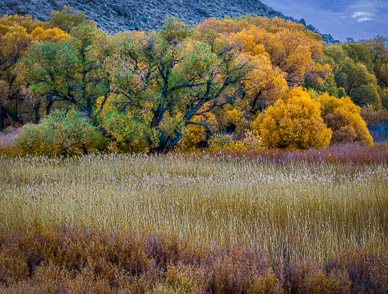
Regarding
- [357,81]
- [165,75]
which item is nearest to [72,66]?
[165,75]

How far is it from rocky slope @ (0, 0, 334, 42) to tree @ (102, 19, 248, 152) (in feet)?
111

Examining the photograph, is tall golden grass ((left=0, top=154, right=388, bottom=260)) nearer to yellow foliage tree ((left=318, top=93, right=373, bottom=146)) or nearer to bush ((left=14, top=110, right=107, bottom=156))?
bush ((left=14, top=110, right=107, bottom=156))

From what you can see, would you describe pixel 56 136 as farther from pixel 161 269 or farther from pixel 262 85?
pixel 262 85

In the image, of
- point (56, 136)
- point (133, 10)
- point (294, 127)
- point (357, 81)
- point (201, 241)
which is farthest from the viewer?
point (133, 10)

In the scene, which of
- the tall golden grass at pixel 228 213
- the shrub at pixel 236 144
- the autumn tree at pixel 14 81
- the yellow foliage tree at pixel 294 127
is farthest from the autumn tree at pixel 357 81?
the tall golden grass at pixel 228 213

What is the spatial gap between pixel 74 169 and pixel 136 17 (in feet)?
202

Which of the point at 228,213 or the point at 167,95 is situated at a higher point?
the point at 167,95

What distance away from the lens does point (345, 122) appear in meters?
17.6

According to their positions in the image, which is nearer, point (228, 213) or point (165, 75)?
point (228, 213)

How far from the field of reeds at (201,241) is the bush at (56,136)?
22.6 ft

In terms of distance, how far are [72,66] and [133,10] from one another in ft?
193

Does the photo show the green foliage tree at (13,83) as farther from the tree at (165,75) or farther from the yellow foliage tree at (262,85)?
the yellow foliage tree at (262,85)

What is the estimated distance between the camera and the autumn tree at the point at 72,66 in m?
13.6

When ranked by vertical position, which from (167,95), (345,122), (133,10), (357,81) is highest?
(133,10)
